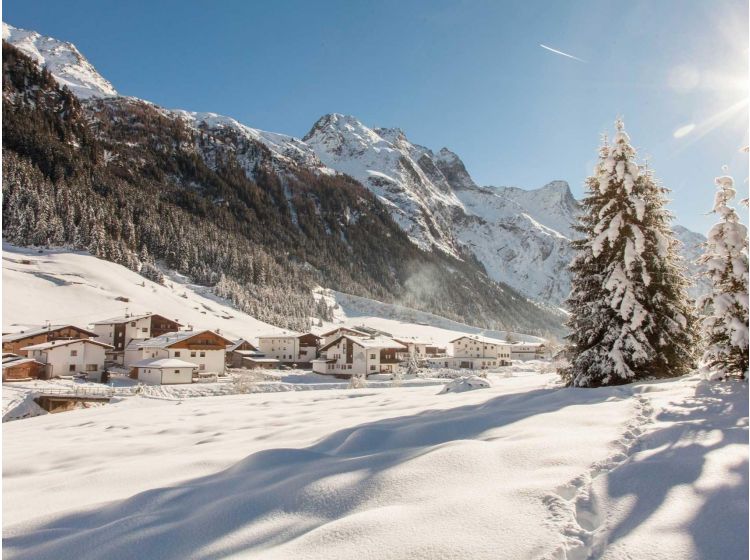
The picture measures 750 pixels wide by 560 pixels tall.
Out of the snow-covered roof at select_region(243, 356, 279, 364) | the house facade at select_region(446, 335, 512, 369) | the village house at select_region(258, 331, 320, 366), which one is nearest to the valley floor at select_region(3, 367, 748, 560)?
the snow-covered roof at select_region(243, 356, 279, 364)

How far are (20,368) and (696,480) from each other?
60.7 meters

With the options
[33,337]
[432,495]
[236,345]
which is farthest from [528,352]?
[432,495]

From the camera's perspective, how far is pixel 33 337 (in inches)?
2224

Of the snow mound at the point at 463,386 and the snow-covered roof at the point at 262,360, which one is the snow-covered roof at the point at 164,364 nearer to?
the snow-covered roof at the point at 262,360

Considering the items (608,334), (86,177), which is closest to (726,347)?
(608,334)

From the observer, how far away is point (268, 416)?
1512 centimetres

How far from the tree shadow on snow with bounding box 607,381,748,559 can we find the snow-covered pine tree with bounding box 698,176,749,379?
6.61 m

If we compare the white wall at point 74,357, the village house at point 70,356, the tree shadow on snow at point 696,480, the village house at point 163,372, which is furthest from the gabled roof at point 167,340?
the tree shadow on snow at point 696,480

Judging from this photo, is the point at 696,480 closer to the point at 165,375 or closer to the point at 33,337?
the point at 165,375

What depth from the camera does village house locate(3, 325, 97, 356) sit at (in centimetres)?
5500

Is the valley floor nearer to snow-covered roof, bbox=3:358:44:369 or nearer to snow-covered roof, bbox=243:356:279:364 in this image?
snow-covered roof, bbox=3:358:44:369

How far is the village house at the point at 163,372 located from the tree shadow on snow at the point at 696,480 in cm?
5343

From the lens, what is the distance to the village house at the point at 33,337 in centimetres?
5500

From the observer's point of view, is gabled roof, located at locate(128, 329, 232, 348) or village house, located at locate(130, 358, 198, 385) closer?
village house, located at locate(130, 358, 198, 385)
